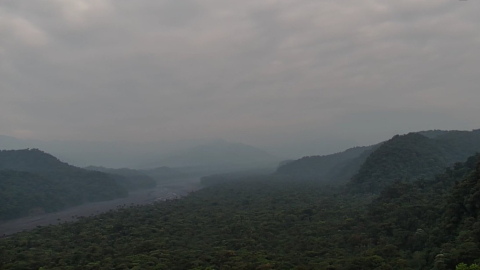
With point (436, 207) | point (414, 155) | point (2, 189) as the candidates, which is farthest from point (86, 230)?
point (414, 155)

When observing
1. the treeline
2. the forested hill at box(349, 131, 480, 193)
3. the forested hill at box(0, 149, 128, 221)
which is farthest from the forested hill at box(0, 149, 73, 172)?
the forested hill at box(349, 131, 480, 193)

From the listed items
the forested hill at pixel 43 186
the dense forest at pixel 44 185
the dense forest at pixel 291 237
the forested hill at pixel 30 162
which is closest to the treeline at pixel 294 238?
the dense forest at pixel 291 237

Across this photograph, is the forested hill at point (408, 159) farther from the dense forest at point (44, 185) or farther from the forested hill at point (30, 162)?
the forested hill at point (30, 162)

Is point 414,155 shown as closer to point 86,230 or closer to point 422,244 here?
point 422,244

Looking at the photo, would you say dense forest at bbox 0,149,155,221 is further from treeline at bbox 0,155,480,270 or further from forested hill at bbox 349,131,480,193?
forested hill at bbox 349,131,480,193

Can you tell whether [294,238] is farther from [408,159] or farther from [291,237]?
[408,159]
